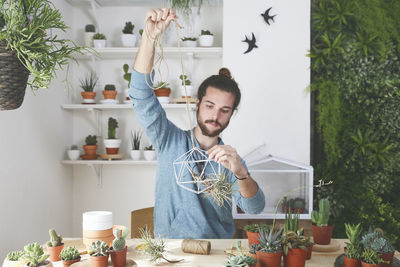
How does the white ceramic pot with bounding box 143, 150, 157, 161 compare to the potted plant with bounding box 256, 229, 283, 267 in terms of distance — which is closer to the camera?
the potted plant with bounding box 256, 229, 283, 267

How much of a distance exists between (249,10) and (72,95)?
5.39ft

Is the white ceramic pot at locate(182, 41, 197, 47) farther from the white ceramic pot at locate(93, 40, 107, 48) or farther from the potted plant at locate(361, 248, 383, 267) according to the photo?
the potted plant at locate(361, 248, 383, 267)

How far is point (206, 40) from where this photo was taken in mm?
3008

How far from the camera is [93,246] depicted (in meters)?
1.38

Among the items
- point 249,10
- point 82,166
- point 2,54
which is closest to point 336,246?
point 2,54

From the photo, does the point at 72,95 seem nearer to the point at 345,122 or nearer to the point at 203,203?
the point at 203,203

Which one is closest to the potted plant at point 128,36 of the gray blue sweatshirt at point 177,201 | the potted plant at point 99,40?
the potted plant at point 99,40

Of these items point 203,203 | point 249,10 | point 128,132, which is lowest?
point 203,203

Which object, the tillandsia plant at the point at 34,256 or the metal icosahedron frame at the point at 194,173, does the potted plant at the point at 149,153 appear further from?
the tillandsia plant at the point at 34,256

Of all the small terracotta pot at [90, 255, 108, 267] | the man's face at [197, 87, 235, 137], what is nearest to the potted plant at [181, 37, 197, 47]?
the man's face at [197, 87, 235, 137]

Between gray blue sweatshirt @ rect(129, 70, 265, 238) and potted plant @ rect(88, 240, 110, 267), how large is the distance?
0.81m

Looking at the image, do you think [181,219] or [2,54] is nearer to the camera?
[2,54]

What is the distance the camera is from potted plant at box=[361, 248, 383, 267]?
1367 millimetres

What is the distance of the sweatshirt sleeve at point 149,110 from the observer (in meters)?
1.93
